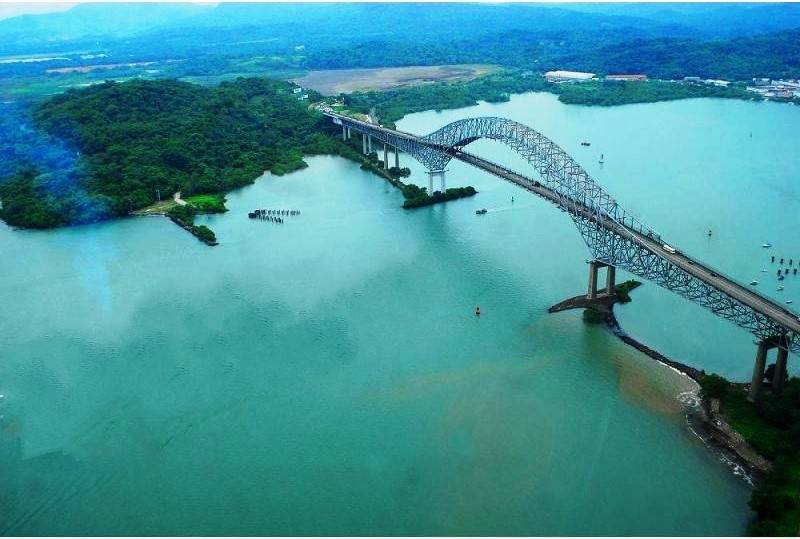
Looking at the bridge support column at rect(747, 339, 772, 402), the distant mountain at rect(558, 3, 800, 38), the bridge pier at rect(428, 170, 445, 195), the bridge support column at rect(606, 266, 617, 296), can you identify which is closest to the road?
the bridge support column at rect(747, 339, 772, 402)

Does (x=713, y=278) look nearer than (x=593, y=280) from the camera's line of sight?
Yes

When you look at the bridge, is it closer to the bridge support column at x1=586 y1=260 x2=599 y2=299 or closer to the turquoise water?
the bridge support column at x1=586 y1=260 x2=599 y2=299

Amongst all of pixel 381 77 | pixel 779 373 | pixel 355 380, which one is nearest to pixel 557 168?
pixel 779 373

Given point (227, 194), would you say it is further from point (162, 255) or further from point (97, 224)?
point (162, 255)

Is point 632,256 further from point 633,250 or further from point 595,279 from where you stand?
point 633,250

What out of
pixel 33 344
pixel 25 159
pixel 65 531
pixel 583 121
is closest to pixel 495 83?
pixel 583 121

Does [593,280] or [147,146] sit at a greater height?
[147,146]

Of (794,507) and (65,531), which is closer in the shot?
(794,507)
